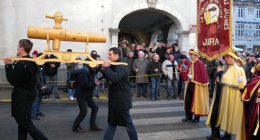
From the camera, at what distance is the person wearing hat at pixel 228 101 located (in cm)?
603

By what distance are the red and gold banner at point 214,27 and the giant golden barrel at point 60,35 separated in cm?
305

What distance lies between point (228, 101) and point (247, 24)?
5980 centimetres

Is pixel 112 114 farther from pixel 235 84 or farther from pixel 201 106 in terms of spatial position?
pixel 201 106

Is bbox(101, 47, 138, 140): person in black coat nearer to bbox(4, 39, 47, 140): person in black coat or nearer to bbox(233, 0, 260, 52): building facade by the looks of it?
bbox(4, 39, 47, 140): person in black coat

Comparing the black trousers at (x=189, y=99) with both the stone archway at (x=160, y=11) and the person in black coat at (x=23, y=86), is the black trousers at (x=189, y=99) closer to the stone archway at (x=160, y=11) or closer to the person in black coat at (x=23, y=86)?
the person in black coat at (x=23, y=86)

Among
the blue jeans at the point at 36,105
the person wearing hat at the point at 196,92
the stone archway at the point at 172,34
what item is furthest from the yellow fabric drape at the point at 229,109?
the stone archway at the point at 172,34

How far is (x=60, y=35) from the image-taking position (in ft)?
14.1

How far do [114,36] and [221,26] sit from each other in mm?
8856

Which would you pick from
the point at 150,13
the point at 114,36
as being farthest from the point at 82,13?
the point at 150,13

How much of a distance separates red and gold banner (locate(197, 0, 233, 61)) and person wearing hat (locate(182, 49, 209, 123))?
0.80m

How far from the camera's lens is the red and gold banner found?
638 centimetres

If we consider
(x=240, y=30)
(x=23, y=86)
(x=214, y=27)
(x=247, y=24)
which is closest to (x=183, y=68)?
(x=214, y=27)

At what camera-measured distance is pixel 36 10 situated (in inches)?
562

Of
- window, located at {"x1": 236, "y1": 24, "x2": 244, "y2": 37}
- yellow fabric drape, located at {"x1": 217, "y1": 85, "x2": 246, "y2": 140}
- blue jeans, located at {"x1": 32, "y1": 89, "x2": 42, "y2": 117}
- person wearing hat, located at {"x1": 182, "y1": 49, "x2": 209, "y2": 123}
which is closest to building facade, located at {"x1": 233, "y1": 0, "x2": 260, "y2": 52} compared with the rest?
window, located at {"x1": 236, "y1": 24, "x2": 244, "y2": 37}
